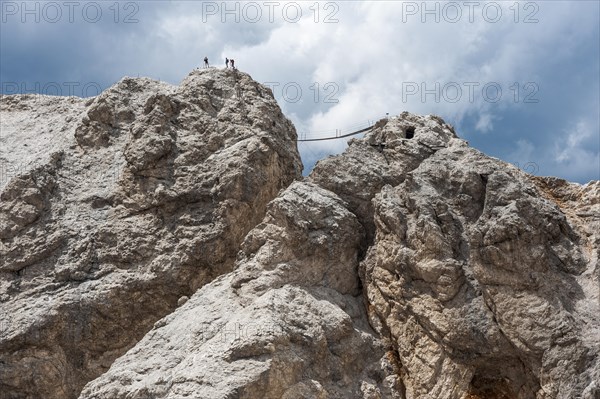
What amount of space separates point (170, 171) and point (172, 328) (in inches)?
222

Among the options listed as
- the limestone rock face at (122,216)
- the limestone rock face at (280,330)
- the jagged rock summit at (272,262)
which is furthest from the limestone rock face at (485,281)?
the limestone rock face at (122,216)

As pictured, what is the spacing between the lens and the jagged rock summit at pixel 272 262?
48.6ft

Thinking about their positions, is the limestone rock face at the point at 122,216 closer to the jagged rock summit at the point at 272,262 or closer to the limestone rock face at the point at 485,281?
the jagged rock summit at the point at 272,262

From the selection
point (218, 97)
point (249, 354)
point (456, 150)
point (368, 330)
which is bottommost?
point (249, 354)

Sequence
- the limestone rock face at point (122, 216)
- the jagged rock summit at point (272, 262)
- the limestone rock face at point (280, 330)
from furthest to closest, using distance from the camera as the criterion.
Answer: the limestone rock face at point (122, 216), the jagged rock summit at point (272, 262), the limestone rock face at point (280, 330)

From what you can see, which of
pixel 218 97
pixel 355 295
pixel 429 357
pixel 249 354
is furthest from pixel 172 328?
pixel 218 97

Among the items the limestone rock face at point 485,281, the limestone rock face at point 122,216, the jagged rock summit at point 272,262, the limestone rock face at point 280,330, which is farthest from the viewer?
the limestone rock face at point 122,216

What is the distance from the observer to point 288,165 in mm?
22078

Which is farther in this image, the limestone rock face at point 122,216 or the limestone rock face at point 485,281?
the limestone rock face at point 122,216

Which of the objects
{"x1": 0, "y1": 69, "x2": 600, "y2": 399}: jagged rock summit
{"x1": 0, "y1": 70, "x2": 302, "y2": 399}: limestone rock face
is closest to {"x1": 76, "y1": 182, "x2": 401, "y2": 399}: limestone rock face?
{"x1": 0, "y1": 69, "x2": 600, "y2": 399}: jagged rock summit

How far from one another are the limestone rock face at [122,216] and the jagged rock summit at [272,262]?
0.15 feet

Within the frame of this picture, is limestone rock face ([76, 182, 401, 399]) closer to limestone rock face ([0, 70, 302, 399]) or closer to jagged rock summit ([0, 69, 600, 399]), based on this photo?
jagged rock summit ([0, 69, 600, 399])

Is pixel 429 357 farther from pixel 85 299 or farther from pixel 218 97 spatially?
pixel 218 97

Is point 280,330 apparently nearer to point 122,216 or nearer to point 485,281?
point 485,281
